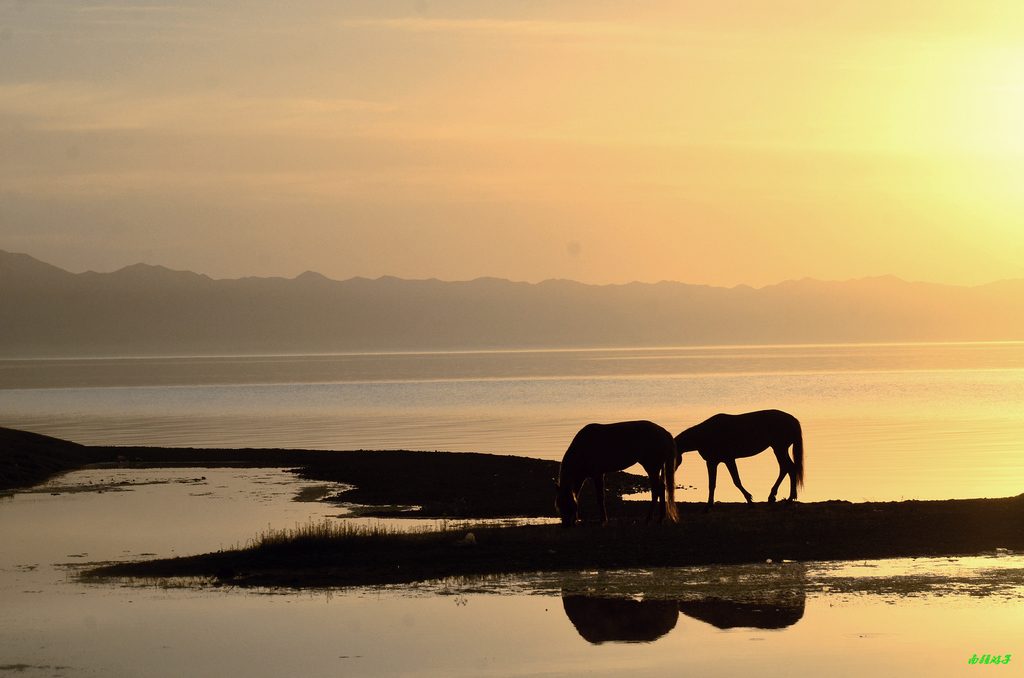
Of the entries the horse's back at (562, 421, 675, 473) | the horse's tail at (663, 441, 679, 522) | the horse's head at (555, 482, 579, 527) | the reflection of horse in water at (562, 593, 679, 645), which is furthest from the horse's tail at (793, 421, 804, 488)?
the reflection of horse in water at (562, 593, 679, 645)

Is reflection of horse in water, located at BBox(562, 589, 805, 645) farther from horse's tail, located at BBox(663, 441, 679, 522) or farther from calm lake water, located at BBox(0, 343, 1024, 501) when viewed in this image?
calm lake water, located at BBox(0, 343, 1024, 501)

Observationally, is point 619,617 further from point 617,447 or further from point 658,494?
point 658,494

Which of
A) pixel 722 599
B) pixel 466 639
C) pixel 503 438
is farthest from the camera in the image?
pixel 503 438

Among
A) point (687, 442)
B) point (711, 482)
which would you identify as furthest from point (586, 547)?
point (687, 442)

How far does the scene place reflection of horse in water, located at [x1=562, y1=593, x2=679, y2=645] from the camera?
1337 cm

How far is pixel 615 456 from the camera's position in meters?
20.9

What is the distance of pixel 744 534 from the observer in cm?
1947

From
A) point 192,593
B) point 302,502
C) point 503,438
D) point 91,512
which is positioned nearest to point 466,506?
point 302,502

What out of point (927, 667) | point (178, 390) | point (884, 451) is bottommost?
point (927, 667)

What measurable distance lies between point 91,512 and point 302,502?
489 centimetres

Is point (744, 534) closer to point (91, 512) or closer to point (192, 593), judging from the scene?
point (192, 593)

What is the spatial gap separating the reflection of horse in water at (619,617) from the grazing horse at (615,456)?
5511mm

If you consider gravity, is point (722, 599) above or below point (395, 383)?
below

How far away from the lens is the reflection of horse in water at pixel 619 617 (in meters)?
13.4
